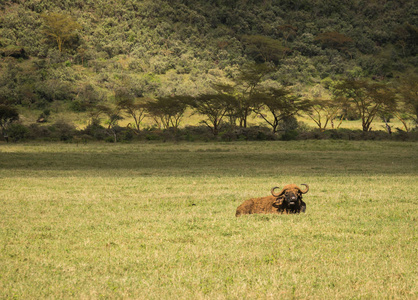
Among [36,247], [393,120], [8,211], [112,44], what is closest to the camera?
[36,247]

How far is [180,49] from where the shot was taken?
107375 mm

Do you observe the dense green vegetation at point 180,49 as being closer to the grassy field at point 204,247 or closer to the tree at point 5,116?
the tree at point 5,116

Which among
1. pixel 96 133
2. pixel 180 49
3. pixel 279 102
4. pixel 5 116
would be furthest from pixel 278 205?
pixel 180 49

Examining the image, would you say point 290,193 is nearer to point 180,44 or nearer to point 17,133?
point 17,133

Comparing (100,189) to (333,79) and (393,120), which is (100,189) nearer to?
(393,120)

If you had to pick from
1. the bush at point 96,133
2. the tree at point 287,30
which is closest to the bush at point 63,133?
the bush at point 96,133

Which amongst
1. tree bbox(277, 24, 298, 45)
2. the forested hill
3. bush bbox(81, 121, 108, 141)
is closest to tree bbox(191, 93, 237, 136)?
bush bbox(81, 121, 108, 141)

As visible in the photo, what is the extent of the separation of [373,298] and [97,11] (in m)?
124

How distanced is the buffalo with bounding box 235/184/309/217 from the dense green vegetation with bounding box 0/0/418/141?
220 feet

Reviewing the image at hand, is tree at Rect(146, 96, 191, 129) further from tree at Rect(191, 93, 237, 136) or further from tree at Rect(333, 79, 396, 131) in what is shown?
tree at Rect(333, 79, 396, 131)

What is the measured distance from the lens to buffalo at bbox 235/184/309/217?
903cm

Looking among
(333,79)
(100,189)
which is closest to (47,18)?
(333,79)

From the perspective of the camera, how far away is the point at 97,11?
390 ft

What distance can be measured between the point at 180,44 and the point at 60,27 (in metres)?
28.0
